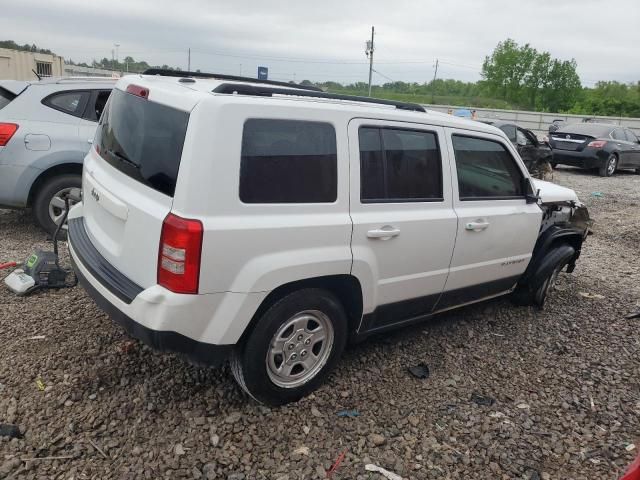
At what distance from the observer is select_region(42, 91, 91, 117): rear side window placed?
564 centimetres

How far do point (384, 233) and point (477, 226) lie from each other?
0.98m

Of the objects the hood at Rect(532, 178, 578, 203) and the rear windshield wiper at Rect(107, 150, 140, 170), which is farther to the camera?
the hood at Rect(532, 178, 578, 203)

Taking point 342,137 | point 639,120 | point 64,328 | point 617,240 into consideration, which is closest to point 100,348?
point 64,328

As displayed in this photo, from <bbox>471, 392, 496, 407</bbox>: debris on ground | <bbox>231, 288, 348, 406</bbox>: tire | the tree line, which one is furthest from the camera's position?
the tree line

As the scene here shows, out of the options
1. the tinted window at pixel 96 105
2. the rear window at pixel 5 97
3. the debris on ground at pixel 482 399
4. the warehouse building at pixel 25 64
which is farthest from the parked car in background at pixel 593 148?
the warehouse building at pixel 25 64

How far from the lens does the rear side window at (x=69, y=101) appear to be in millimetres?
5637

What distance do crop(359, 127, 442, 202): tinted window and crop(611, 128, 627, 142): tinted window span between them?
14.3m

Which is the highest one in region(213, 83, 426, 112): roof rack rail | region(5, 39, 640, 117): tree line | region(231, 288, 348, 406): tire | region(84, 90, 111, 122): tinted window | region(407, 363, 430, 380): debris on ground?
region(5, 39, 640, 117): tree line

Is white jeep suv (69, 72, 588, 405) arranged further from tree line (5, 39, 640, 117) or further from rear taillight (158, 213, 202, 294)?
tree line (5, 39, 640, 117)

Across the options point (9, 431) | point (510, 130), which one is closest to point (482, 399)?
point (9, 431)

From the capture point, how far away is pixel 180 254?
2.50 meters

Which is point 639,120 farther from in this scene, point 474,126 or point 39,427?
point 39,427

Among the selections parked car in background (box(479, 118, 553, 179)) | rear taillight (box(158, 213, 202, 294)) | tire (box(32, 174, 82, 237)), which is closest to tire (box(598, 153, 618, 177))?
parked car in background (box(479, 118, 553, 179))

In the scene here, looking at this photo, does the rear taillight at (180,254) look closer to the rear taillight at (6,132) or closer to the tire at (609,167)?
the rear taillight at (6,132)
